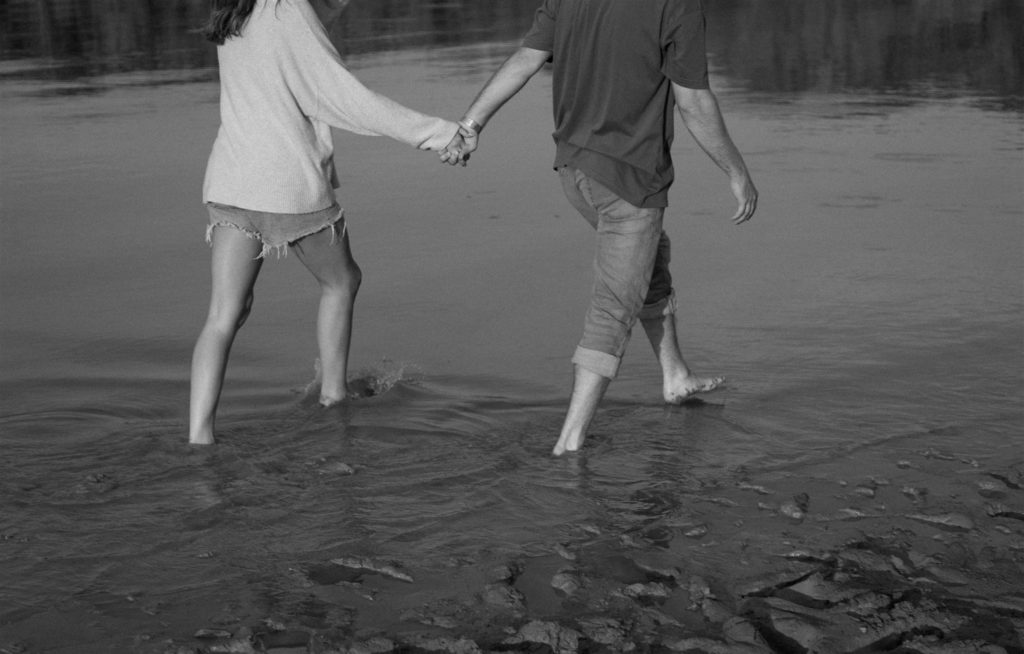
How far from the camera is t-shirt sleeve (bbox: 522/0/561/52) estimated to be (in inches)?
201

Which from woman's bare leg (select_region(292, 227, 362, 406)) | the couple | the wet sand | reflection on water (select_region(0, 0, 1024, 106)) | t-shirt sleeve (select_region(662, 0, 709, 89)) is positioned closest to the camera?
the wet sand

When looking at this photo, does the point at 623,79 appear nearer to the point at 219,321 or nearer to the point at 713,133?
the point at 713,133

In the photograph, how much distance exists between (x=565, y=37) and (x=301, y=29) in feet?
3.16

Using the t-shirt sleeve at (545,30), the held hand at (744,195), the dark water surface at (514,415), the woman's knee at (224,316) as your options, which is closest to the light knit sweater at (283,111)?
the woman's knee at (224,316)

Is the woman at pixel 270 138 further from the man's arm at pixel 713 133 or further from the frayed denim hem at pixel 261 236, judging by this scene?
the man's arm at pixel 713 133

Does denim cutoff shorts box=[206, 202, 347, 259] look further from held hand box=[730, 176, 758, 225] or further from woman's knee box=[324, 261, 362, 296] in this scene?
held hand box=[730, 176, 758, 225]

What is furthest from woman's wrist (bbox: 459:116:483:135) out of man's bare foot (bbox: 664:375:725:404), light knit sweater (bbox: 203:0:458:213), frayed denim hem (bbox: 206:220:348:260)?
man's bare foot (bbox: 664:375:725:404)

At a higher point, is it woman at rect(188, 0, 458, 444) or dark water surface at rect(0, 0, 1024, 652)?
woman at rect(188, 0, 458, 444)

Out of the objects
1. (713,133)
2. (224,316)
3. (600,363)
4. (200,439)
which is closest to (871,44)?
(713,133)

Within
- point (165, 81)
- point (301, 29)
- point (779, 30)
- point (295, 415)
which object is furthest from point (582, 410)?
point (779, 30)

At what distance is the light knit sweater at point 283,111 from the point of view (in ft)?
15.9

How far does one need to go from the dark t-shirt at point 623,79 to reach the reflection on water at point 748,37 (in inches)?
356

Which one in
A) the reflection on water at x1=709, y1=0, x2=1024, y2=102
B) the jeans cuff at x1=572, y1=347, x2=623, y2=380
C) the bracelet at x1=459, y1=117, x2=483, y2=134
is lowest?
the jeans cuff at x1=572, y1=347, x2=623, y2=380

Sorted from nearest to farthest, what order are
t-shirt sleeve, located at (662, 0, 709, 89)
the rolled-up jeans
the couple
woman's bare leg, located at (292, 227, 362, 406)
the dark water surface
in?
the dark water surface
t-shirt sleeve, located at (662, 0, 709, 89)
the couple
the rolled-up jeans
woman's bare leg, located at (292, 227, 362, 406)
